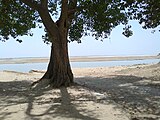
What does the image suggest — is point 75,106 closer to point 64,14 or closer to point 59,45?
point 59,45

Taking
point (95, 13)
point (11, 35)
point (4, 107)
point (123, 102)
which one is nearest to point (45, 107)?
point (4, 107)

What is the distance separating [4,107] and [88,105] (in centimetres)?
243

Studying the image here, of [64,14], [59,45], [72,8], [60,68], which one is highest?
[72,8]

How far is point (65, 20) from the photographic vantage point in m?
14.9

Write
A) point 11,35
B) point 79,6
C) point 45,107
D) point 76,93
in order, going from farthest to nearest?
1. point 11,35
2. point 79,6
3. point 76,93
4. point 45,107

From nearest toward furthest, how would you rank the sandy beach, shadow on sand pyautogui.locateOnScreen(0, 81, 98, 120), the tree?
shadow on sand pyautogui.locateOnScreen(0, 81, 98, 120), the sandy beach, the tree

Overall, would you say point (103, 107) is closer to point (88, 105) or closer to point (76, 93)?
point (88, 105)

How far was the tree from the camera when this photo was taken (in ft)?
46.2

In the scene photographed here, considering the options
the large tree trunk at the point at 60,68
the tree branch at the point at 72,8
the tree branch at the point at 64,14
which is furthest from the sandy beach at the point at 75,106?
the tree branch at the point at 72,8

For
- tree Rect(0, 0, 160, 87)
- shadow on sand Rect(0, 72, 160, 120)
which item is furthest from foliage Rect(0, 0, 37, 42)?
shadow on sand Rect(0, 72, 160, 120)

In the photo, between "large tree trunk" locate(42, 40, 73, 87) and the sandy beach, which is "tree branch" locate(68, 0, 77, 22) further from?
the sandy beach

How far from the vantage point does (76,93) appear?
12711 millimetres

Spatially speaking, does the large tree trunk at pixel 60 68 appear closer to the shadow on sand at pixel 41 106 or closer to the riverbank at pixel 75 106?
the riverbank at pixel 75 106

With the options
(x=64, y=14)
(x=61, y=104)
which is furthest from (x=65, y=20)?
(x=61, y=104)
